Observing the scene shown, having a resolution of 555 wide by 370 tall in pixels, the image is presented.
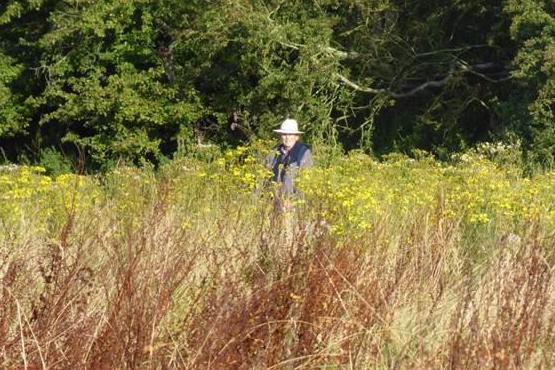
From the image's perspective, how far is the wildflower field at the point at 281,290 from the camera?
4.61 metres

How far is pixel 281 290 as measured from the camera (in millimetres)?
5207

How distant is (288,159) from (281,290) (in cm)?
426

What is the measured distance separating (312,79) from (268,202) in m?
15.0

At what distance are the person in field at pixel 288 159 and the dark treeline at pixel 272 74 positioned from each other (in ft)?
34.4

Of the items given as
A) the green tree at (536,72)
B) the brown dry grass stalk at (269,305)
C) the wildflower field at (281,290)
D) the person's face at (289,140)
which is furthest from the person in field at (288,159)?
the green tree at (536,72)

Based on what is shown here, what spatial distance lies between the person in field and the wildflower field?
1.21 m

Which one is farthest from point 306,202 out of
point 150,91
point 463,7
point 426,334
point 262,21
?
point 150,91

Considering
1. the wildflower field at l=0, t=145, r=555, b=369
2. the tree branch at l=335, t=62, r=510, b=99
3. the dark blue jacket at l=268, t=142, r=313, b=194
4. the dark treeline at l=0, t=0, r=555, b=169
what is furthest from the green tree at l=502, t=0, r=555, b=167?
the wildflower field at l=0, t=145, r=555, b=369

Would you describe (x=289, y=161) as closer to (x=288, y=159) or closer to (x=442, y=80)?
(x=288, y=159)

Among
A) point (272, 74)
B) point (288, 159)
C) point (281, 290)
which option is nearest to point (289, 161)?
point (288, 159)

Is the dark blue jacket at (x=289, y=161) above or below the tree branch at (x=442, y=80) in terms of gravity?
above

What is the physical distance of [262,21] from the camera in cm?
2167

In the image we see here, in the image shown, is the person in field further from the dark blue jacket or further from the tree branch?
the tree branch

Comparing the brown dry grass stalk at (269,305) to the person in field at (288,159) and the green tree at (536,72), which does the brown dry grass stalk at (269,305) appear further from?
the green tree at (536,72)
